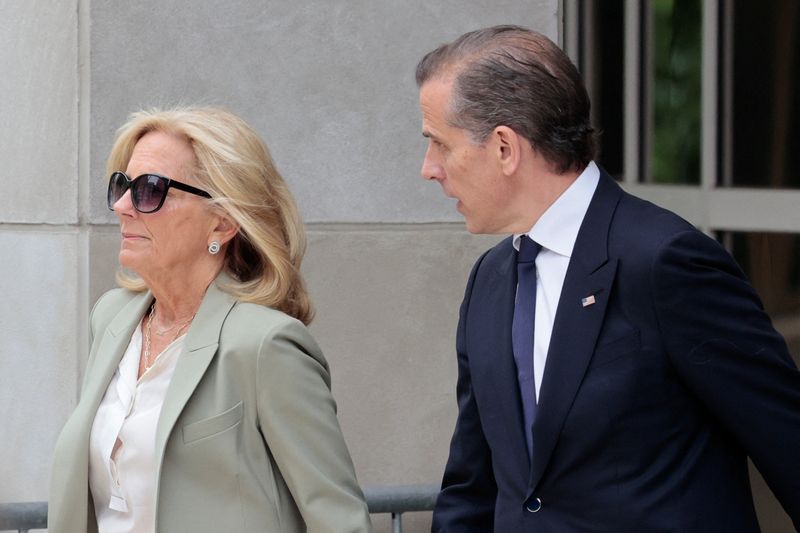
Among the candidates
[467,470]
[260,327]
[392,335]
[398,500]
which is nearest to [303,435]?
[260,327]

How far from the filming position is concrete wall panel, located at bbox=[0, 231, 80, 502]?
500 centimetres

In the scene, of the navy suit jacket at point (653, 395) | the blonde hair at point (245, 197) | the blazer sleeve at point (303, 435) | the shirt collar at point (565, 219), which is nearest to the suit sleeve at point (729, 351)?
the navy suit jacket at point (653, 395)

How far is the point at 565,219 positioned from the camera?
9.25ft

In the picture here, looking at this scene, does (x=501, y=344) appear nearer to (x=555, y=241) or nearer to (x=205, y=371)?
(x=555, y=241)

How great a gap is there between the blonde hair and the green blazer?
16cm

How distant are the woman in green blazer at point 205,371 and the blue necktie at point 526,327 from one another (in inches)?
21.6

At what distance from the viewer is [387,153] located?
518 cm

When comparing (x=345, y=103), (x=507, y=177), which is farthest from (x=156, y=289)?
(x=345, y=103)

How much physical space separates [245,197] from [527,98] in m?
0.86

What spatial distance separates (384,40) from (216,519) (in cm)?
256

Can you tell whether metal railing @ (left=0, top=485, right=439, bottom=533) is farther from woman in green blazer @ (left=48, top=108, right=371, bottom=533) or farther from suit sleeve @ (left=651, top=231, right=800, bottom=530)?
suit sleeve @ (left=651, top=231, right=800, bottom=530)

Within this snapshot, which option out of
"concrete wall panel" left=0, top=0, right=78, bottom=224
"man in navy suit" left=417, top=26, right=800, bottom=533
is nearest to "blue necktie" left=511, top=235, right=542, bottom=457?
"man in navy suit" left=417, top=26, right=800, bottom=533

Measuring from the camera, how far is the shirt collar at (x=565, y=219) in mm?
2816

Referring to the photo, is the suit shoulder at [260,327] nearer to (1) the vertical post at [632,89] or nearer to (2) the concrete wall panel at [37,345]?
(2) the concrete wall panel at [37,345]
